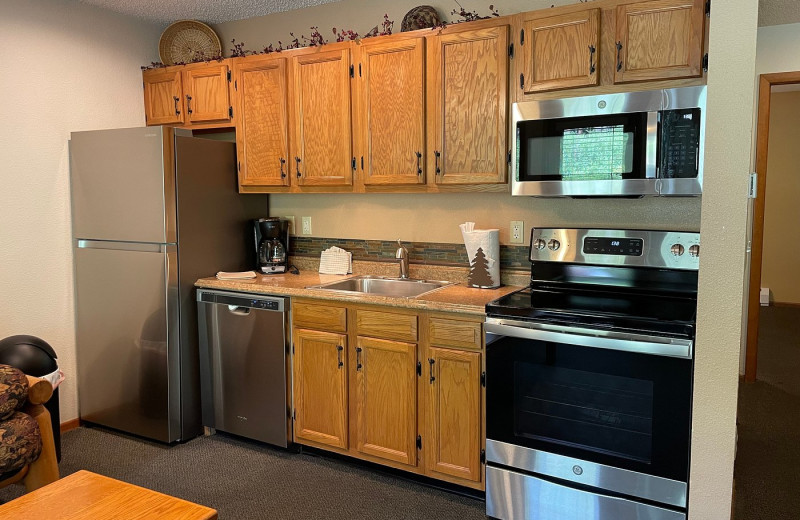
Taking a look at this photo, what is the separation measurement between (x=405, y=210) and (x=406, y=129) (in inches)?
21.6

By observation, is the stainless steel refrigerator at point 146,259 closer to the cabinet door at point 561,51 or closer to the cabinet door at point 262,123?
the cabinet door at point 262,123

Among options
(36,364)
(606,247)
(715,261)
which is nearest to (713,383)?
(715,261)

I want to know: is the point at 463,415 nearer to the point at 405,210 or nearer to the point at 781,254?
the point at 405,210

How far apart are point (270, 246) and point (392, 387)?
4.14 ft

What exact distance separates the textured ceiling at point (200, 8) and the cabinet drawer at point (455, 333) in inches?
80.6

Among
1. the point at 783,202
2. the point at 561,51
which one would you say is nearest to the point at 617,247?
the point at 561,51

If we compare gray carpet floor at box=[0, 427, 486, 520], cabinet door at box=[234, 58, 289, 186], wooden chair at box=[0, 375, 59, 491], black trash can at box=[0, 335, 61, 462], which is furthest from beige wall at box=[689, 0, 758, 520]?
black trash can at box=[0, 335, 61, 462]

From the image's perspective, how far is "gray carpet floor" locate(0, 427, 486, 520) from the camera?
2678mm

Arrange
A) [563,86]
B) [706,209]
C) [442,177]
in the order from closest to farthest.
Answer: [706,209] < [563,86] < [442,177]

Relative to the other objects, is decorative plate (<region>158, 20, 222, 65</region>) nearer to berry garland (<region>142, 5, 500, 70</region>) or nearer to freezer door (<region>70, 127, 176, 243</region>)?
berry garland (<region>142, 5, 500, 70</region>)

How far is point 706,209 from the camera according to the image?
6.10ft

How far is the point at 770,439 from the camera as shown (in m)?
3.37

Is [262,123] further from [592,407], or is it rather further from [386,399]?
[592,407]

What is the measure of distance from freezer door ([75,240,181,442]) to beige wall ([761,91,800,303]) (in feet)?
21.0
